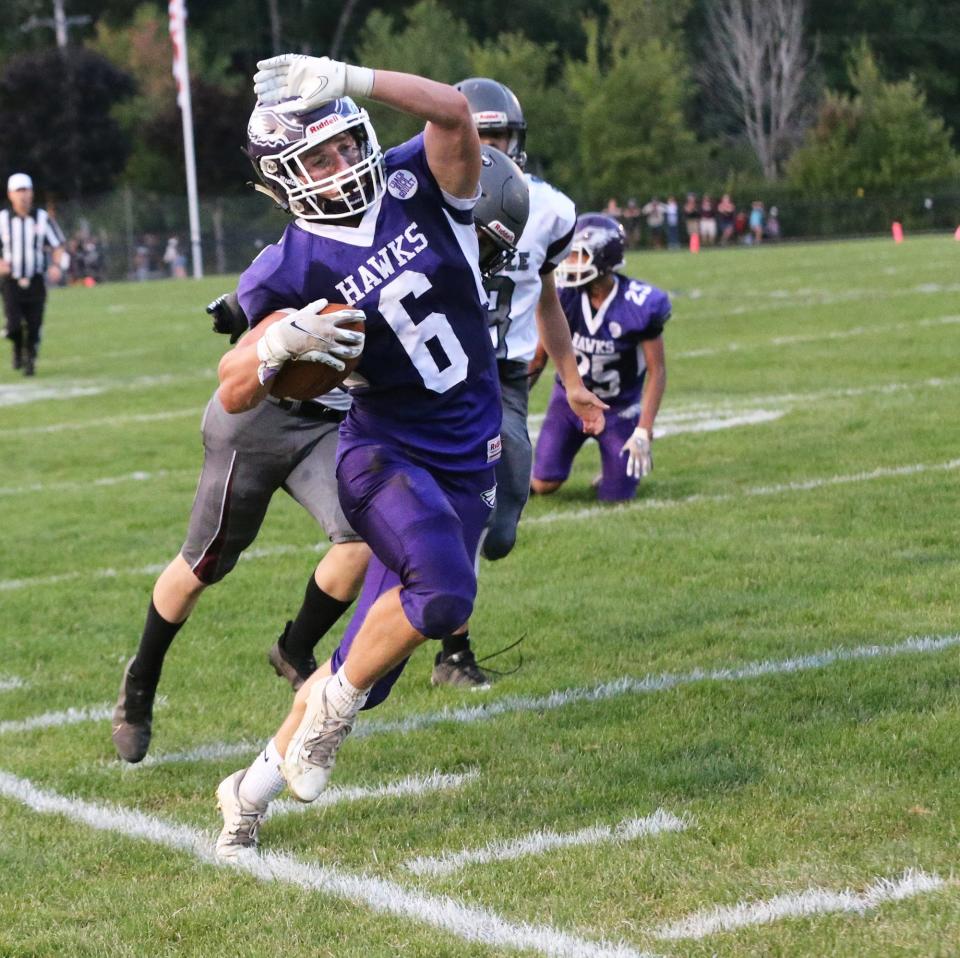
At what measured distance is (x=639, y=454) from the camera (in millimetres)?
7137

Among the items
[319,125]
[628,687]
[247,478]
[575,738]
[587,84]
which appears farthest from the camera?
[587,84]

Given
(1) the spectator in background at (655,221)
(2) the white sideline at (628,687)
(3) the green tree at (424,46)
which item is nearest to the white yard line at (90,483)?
(2) the white sideline at (628,687)

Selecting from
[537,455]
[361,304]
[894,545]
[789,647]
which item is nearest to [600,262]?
[537,455]

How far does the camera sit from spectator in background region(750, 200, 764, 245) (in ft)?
136

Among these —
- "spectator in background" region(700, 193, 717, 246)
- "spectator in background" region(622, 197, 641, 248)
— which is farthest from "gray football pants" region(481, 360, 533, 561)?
"spectator in background" region(622, 197, 641, 248)

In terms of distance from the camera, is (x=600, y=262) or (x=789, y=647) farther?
(x=600, y=262)

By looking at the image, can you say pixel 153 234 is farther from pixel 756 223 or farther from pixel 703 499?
pixel 703 499

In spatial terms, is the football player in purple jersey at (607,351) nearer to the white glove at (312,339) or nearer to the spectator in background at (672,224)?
the white glove at (312,339)

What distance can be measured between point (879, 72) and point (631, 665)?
5365cm

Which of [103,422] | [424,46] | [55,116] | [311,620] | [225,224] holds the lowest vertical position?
[225,224]

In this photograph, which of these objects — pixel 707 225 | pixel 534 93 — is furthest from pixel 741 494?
pixel 534 93

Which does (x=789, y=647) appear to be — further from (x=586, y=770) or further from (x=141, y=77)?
(x=141, y=77)

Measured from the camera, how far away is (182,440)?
10.4 metres

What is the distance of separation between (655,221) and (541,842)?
38553 millimetres
